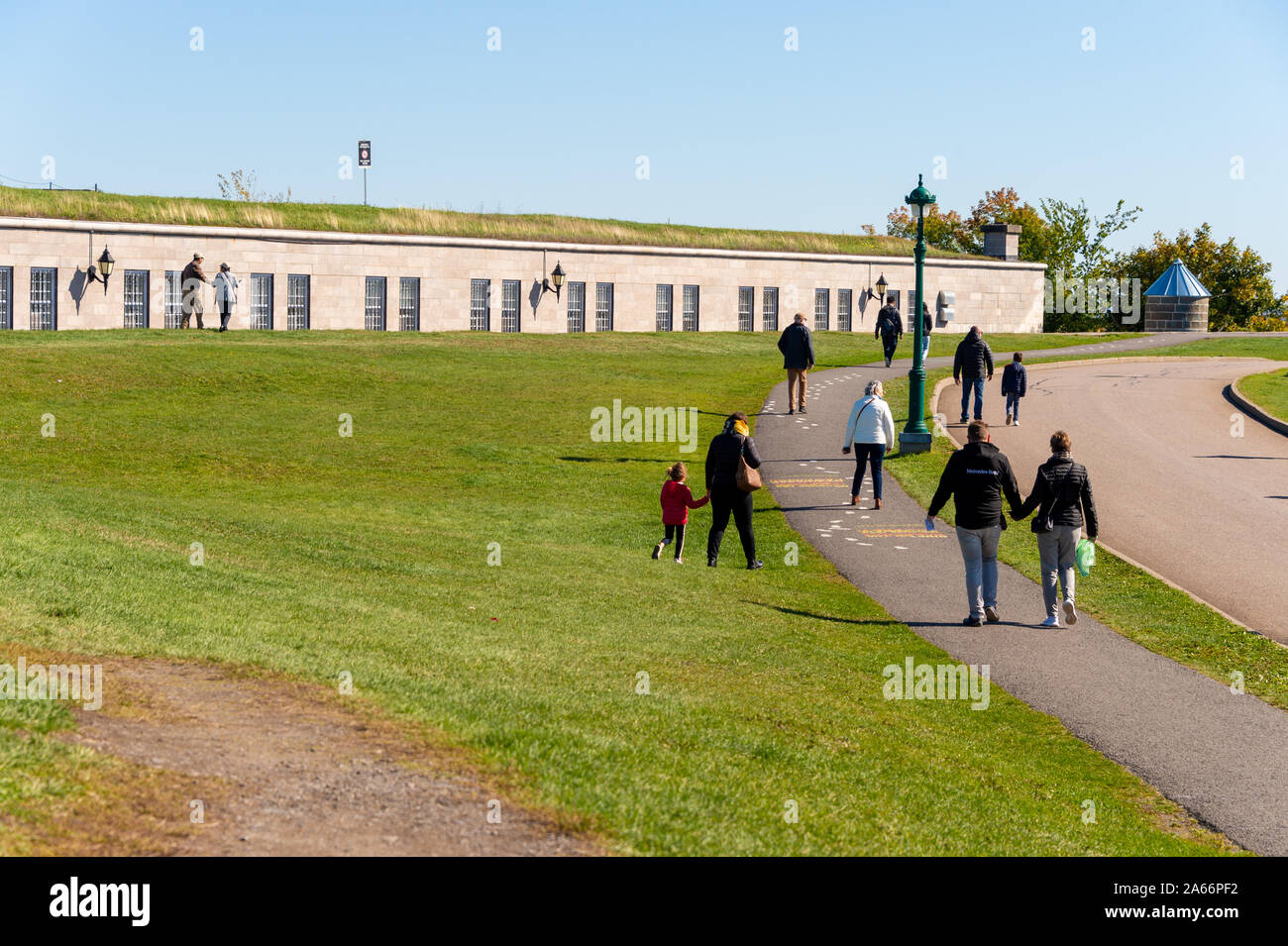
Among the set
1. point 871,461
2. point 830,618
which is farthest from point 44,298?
point 830,618

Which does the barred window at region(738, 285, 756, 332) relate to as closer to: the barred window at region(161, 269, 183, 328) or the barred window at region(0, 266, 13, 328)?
the barred window at region(161, 269, 183, 328)

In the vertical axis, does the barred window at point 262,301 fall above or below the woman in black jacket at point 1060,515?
above

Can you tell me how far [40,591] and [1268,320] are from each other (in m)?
88.9

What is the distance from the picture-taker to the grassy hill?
50.1m

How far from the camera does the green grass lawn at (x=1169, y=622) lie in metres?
13.0

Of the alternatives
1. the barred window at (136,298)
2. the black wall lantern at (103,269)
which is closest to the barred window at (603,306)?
the barred window at (136,298)

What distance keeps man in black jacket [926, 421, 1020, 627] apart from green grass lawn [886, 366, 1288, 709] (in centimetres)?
166

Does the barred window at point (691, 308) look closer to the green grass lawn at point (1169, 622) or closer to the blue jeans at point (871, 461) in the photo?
the blue jeans at point (871, 461)

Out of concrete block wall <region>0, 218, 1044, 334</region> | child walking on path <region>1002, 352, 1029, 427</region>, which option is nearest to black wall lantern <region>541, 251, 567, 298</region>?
concrete block wall <region>0, 218, 1044, 334</region>

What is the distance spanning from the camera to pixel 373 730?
792 cm

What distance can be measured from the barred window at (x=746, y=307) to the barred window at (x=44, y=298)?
32.2m

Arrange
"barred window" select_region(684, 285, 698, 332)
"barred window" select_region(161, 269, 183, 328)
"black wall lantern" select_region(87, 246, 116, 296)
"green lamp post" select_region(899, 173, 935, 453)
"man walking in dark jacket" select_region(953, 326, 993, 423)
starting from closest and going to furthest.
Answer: "green lamp post" select_region(899, 173, 935, 453) → "man walking in dark jacket" select_region(953, 326, 993, 423) → "black wall lantern" select_region(87, 246, 116, 296) → "barred window" select_region(161, 269, 183, 328) → "barred window" select_region(684, 285, 698, 332)

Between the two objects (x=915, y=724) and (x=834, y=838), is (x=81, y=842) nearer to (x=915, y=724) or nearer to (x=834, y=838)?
(x=834, y=838)

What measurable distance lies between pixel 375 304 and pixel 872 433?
38573 millimetres
